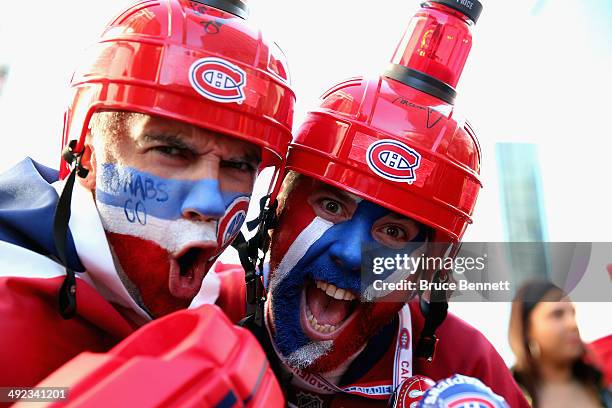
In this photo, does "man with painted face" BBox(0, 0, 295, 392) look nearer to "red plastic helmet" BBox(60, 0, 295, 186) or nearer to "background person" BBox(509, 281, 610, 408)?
"red plastic helmet" BBox(60, 0, 295, 186)

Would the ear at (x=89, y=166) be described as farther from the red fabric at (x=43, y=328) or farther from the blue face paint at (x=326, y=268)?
the blue face paint at (x=326, y=268)

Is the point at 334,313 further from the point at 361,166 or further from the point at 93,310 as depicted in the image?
the point at 93,310

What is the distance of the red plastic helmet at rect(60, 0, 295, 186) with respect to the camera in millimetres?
2496

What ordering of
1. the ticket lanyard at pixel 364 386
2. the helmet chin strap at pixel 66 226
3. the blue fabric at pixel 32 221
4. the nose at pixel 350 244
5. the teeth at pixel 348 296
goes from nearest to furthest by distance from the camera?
the helmet chin strap at pixel 66 226 < the blue fabric at pixel 32 221 < the nose at pixel 350 244 < the teeth at pixel 348 296 < the ticket lanyard at pixel 364 386

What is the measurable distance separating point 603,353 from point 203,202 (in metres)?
1.84

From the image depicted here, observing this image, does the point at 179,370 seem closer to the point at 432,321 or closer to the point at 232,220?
the point at 232,220

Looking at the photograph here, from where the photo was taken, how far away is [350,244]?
287 centimetres

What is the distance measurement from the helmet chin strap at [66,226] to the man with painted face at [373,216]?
97cm

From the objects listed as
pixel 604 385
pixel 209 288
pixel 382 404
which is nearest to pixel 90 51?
pixel 209 288

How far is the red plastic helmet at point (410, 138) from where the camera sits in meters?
2.88

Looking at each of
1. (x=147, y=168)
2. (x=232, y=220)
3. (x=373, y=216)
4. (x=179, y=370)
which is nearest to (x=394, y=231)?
(x=373, y=216)

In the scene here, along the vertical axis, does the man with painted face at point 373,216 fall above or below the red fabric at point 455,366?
above

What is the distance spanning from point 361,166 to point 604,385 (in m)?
1.32

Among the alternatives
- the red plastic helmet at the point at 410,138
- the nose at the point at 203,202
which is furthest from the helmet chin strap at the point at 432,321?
the nose at the point at 203,202
